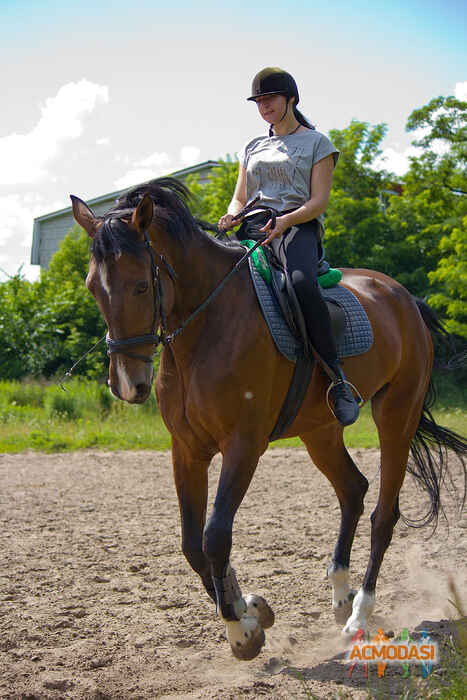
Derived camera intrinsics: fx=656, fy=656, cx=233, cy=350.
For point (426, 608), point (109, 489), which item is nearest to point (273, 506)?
point (109, 489)

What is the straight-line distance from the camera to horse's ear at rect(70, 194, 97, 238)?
11.1 ft

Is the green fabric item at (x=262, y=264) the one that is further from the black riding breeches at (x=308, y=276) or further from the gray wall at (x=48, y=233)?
the gray wall at (x=48, y=233)

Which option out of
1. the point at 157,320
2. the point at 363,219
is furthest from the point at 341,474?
the point at 363,219

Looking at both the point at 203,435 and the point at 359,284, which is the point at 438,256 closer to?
the point at 359,284

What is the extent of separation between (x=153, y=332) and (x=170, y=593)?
7.85ft

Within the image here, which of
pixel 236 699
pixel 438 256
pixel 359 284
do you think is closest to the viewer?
pixel 236 699

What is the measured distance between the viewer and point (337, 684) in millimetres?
3316

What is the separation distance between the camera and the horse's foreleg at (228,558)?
3291 millimetres

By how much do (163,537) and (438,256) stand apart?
57.7 feet

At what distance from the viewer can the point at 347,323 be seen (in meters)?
4.26

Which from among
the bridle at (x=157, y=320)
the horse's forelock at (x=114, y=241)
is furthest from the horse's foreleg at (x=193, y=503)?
the horse's forelock at (x=114, y=241)

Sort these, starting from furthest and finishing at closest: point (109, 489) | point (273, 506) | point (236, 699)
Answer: point (109, 489) < point (273, 506) < point (236, 699)

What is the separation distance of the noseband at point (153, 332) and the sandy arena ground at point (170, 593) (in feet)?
5.37

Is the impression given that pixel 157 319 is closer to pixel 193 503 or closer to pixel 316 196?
pixel 193 503
